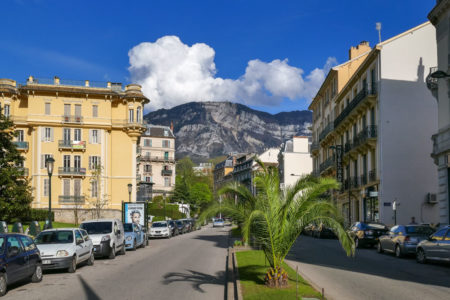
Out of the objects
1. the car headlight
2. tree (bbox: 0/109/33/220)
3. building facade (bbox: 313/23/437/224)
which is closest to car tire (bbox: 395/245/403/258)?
the car headlight

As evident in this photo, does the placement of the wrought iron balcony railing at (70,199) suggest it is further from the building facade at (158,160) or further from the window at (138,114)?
the building facade at (158,160)

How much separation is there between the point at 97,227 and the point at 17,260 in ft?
35.9

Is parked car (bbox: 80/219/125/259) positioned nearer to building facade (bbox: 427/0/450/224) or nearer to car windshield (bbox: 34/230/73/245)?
car windshield (bbox: 34/230/73/245)

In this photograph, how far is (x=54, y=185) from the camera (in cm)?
5953

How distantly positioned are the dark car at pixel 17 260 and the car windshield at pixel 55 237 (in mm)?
3003

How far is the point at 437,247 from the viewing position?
58.7 feet

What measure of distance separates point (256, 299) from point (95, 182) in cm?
5210

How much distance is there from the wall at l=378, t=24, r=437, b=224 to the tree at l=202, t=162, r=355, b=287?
28.2 m

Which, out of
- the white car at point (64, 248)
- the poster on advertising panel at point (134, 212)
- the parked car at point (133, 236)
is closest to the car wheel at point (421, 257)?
the white car at point (64, 248)

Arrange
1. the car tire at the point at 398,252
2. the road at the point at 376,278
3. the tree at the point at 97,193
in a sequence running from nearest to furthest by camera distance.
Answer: the road at the point at 376,278, the car tire at the point at 398,252, the tree at the point at 97,193

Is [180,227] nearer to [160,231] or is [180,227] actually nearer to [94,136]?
[160,231]

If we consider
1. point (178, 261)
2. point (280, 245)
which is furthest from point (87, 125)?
point (280, 245)

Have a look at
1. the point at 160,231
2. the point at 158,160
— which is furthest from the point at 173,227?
the point at 158,160

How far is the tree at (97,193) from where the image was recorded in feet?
184
